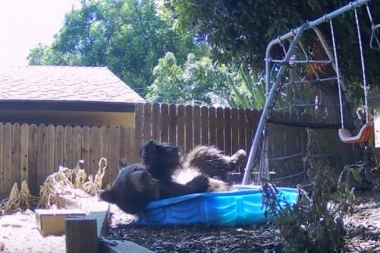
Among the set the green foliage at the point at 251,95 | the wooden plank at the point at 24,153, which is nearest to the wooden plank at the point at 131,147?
the wooden plank at the point at 24,153

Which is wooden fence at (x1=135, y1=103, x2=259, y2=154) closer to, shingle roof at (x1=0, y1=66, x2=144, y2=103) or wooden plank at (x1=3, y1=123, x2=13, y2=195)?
wooden plank at (x1=3, y1=123, x2=13, y2=195)

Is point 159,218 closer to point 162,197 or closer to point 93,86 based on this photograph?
point 162,197

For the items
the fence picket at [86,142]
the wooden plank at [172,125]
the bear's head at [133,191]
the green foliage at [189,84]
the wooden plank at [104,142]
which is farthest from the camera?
the green foliage at [189,84]

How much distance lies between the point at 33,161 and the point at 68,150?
581 millimetres

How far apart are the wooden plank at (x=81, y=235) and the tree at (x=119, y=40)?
3066cm

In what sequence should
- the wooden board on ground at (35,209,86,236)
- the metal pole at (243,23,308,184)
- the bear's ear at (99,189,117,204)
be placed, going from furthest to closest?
the metal pole at (243,23,308,184)
the wooden board on ground at (35,209,86,236)
the bear's ear at (99,189,117,204)

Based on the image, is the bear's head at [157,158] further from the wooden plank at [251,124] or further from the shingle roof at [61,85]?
the shingle roof at [61,85]

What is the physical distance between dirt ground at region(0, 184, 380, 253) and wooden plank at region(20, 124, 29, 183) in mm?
3714

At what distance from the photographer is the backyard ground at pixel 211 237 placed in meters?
4.08

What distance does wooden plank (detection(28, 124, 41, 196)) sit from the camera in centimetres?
1059

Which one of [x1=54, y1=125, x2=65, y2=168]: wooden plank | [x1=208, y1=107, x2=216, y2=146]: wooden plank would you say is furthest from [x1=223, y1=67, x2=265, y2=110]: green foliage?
[x1=54, y1=125, x2=65, y2=168]: wooden plank

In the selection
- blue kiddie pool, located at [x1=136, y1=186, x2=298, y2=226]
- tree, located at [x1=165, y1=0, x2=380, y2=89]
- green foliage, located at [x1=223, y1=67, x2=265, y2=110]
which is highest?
tree, located at [x1=165, y1=0, x2=380, y2=89]

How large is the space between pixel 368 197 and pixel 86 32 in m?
35.4

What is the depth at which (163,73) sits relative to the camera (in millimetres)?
27875
